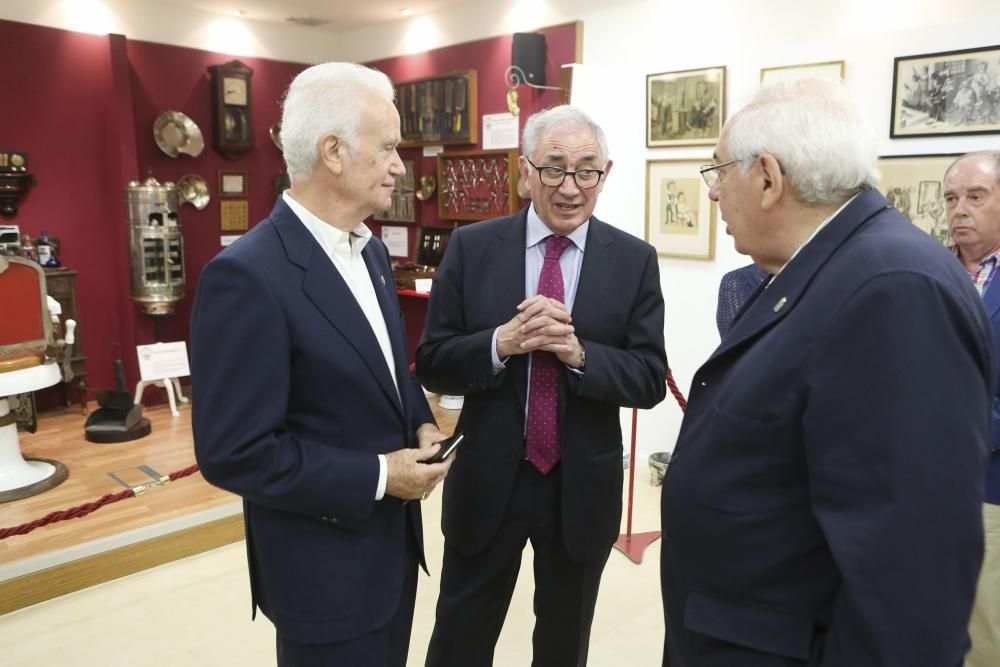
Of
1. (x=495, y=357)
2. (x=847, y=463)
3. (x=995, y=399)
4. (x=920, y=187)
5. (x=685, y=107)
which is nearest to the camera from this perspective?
(x=847, y=463)

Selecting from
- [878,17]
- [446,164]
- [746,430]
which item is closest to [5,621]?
[746,430]

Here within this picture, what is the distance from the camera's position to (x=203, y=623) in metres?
3.23

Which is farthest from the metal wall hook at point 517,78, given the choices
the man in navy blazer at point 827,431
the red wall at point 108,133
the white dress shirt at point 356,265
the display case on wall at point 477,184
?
the man in navy blazer at point 827,431

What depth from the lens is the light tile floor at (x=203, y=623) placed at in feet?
9.81

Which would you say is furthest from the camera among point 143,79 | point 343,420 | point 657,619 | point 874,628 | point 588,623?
point 143,79

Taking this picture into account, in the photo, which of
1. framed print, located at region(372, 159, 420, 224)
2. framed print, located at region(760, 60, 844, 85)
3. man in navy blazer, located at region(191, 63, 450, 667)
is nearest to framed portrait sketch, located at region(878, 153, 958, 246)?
framed print, located at region(760, 60, 844, 85)

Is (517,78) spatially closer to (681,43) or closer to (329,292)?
(681,43)

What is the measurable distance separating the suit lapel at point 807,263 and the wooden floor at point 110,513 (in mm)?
3552

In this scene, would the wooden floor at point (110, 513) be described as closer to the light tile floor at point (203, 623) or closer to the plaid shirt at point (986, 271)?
the light tile floor at point (203, 623)

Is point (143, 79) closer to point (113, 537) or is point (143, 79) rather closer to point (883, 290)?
point (113, 537)

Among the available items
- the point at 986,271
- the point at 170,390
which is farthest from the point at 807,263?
the point at 170,390

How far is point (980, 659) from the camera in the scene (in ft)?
8.43

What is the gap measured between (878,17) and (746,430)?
3.60 meters

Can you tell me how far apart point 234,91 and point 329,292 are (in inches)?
239
